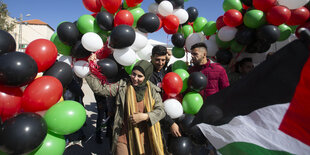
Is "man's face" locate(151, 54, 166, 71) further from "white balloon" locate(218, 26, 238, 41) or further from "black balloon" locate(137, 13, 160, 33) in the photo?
"white balloon" locate(218, 26, 238, 41)

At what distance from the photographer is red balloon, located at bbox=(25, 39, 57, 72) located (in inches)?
58.7

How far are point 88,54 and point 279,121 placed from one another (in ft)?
8.53

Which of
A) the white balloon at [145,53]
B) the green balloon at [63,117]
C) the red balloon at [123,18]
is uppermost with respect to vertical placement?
the red balloon at [123,18]

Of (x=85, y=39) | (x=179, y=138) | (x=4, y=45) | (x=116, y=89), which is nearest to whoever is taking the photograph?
(x=4, y=45)

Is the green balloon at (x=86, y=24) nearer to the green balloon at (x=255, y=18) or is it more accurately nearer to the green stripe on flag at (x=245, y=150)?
the green stripe on flag at (x=245, y=150)

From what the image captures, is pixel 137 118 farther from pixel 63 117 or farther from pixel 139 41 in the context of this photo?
pixel 139 41

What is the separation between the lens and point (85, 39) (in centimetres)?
255

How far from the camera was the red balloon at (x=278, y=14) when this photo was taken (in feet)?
9.12

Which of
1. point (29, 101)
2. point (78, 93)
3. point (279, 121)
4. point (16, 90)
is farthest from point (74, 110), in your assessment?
point (78, 93)

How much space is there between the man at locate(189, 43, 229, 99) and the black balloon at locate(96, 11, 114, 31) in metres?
1.34

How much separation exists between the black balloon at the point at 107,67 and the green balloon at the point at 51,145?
108 centimetres

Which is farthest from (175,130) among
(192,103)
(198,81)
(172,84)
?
(198,81)

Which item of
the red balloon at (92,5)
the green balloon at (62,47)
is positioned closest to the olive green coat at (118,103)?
the green balloon at (62,47)

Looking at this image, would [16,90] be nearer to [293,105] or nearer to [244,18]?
[293,105]
